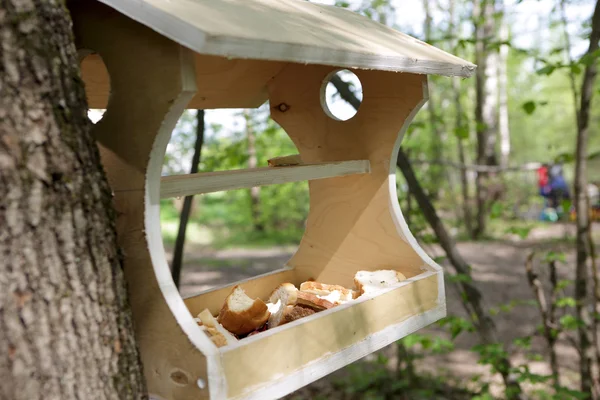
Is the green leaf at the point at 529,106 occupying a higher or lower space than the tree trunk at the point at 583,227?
higher

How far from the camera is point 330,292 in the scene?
1.65m

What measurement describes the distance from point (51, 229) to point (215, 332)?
0.45 m

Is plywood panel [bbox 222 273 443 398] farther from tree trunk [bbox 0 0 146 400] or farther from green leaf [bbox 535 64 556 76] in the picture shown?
green leaf [bbox 535 64 556 76]

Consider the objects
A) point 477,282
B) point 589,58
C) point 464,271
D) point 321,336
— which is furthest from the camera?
point 477,282

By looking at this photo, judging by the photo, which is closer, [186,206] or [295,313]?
[295,313]

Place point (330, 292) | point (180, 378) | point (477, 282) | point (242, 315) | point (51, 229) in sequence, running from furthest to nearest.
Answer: point (477, 282) < point (330, 292) < point (242, 315) < point (180, 378) < point (51, 229)

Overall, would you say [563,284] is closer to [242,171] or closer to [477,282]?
[242,171]

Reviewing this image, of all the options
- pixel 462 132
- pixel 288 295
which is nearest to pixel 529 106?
pixel 462 132

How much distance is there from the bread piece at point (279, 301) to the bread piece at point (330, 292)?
64 mm

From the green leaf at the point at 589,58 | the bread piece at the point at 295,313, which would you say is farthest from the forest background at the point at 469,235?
the bread piece at the point at 295,313

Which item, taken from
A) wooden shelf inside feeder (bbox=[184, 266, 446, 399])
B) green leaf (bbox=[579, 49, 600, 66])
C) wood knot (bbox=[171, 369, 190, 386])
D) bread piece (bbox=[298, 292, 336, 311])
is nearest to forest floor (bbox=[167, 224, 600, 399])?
green leaf (bbox=[579, 49, 600, 66])

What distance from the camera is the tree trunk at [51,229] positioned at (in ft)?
2.71

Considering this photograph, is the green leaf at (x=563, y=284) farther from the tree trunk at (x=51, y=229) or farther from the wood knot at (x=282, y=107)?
the tree trunk at (x=51, y=229)

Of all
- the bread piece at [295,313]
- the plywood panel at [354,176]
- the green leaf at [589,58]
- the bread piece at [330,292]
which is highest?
the green leaf at [589,58]
